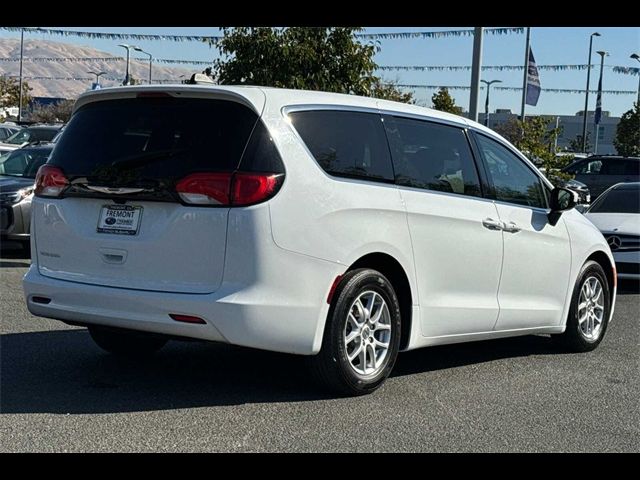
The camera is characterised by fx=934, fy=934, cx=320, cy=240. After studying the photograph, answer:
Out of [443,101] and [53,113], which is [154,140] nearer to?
[443,101]

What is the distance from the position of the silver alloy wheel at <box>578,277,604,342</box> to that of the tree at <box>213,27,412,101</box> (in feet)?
26.0

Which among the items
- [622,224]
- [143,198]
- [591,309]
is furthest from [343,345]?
[622,224]

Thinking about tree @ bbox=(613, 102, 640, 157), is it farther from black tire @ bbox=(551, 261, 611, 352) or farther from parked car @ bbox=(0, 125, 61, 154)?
black tire @ bbox=(551, 261, 611, 352)

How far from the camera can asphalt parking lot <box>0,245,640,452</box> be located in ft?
16.0

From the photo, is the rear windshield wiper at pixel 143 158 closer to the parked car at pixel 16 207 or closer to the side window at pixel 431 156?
the side window at pixel 431 156

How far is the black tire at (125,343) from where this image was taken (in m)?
6.54

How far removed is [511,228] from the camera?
6.89 metres

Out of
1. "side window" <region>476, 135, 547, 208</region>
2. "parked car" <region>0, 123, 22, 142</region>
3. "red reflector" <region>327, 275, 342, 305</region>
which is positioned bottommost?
"red reflector" <region>327, 275, 342, 305</region>

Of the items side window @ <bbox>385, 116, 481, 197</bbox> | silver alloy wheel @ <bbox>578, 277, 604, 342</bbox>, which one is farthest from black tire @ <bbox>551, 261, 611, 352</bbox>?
side window @ <bbox>385, 116, 481, 197</bbox>

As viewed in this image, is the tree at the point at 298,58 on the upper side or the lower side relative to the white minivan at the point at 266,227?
upper

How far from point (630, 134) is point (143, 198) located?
42.7m

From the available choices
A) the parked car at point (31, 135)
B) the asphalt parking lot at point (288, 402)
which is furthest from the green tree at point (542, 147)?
the parked car at point (31, 135)

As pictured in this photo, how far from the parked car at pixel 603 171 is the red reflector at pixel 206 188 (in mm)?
23266
